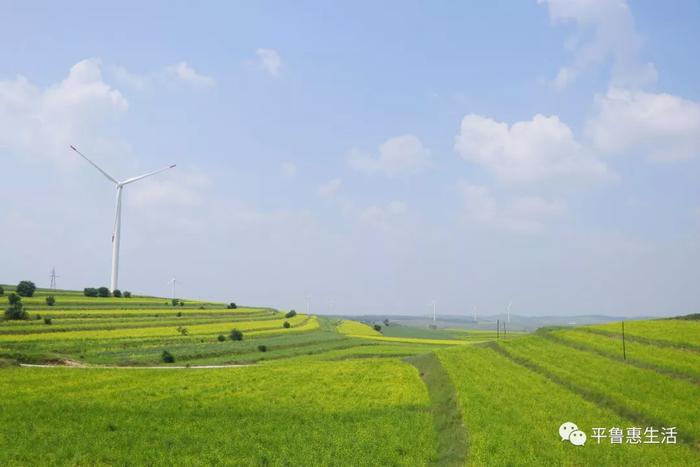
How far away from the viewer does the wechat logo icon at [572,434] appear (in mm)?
26297

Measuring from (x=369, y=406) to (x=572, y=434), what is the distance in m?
12.9

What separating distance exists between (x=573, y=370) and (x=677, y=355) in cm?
977

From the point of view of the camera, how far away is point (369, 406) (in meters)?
34.8

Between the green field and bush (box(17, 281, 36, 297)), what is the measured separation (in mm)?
52769

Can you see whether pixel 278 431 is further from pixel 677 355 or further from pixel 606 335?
pixel 606 335

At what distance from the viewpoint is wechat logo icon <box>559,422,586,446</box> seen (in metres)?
26.3

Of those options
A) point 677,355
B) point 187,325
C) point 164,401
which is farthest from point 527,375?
point 187,325

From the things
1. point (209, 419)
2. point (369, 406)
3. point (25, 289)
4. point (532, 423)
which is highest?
point (25, 289)

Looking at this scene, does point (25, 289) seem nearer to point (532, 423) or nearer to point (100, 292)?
point (100, 292)

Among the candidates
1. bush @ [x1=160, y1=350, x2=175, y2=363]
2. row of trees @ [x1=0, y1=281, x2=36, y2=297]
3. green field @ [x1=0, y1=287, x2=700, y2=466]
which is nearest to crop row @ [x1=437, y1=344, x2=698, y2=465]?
green field @ [x1=0, y1=287, x2=700, y2=466]

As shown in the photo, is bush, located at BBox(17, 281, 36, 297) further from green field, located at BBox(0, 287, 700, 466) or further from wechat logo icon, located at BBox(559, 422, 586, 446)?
wechat logo icon, located at BBox(559, 422, 586, 446)

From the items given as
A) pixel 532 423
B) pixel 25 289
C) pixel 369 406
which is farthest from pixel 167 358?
pixel 25 289

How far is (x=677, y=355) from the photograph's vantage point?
152 ft

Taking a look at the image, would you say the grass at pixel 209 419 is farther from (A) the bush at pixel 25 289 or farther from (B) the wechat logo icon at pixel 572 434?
(A) the bush at pixel 25 289
